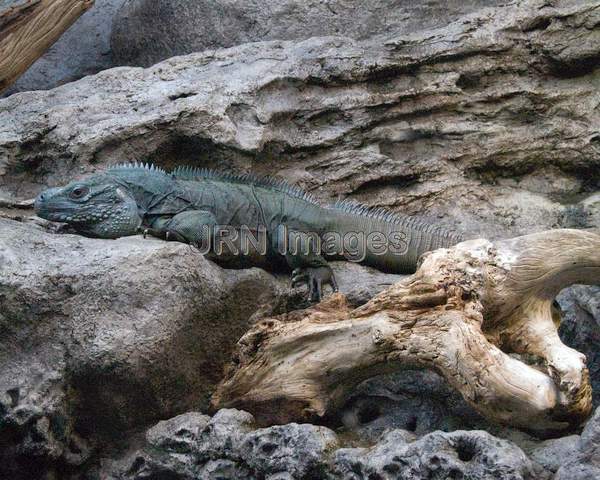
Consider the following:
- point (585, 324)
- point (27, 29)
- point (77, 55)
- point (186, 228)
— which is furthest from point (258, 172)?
point (77, 55)

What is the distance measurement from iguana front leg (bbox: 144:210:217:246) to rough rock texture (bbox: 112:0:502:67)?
217cm

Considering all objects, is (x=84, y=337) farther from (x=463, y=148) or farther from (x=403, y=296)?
(x=463, y=148)

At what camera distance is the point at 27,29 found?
594 centimetres

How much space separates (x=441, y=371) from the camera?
3.94 m

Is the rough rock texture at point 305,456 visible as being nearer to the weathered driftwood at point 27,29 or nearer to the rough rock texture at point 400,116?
the rough rock texture at point 400,116

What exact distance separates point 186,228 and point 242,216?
0.45 m

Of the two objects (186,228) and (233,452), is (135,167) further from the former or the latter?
(233,452)

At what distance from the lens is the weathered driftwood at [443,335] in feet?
12.6

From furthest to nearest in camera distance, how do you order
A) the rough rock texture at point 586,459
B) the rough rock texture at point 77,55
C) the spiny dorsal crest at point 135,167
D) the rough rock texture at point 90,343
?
1. the rough rock texture at point 77,55
2. the spiny dorsal crest at point 135,167
3. the rough rock texture at point 90,343
4. the rough rock texture at point 586,459

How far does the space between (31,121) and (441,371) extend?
313cm

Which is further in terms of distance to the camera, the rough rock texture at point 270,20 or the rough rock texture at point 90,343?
the rough rock texture at point 270,20

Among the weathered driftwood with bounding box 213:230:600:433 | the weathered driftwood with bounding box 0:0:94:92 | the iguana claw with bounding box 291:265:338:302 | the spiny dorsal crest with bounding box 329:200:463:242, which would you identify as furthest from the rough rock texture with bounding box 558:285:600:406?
the weathered driftwood with bounding box 0:0:94:92

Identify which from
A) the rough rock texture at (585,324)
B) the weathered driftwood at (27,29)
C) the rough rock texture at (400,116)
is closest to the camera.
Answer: the rough rock texture at (585,324)

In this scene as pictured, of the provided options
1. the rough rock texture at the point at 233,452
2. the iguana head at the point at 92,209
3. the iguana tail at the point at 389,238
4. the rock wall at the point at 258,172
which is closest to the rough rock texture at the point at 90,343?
the rock wall at the point at 258,172
